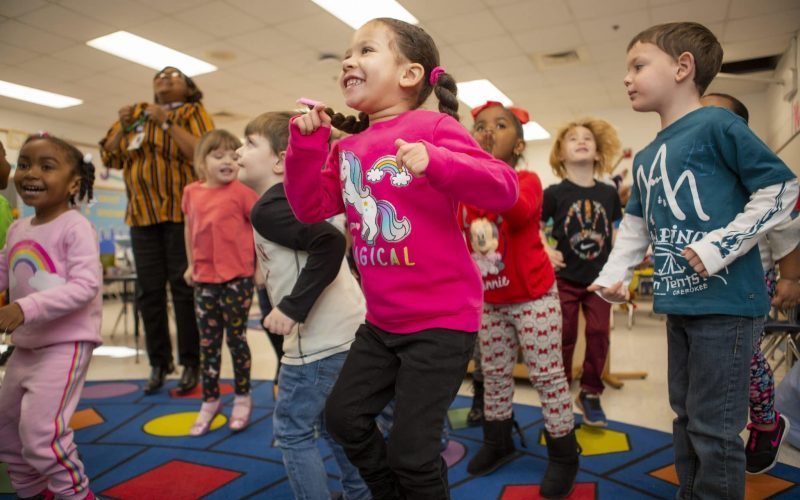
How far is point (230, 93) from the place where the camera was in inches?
339

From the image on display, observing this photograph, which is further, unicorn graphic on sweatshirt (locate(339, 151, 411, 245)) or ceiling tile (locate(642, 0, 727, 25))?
ceiling tile (locate(642, 0, 727, 25))

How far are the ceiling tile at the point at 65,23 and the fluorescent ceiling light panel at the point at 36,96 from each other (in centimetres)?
258

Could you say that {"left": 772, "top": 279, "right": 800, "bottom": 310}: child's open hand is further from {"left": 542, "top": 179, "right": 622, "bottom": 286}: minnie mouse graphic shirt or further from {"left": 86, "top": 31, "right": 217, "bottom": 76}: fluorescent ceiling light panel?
{"left": 86, "top": 31, "right": 217, "bottom": 76}: fluorescent ceiling light panel

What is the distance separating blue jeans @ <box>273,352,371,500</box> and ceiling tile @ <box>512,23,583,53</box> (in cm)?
582

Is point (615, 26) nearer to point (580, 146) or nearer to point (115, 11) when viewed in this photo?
point (580, 146)

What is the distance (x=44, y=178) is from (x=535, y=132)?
10699mm

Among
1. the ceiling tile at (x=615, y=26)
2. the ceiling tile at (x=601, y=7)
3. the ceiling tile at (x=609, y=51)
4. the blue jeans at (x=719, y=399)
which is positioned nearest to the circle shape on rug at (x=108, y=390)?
the blue jeans at (x=719, y=399)

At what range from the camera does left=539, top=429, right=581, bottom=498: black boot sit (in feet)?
5.84

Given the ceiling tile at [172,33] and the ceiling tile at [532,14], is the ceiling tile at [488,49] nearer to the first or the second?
the ceiling tile at [532,14]

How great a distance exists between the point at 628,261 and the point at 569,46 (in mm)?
5964

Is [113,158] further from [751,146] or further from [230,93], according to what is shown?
[230,93]

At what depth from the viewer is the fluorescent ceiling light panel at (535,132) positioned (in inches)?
432

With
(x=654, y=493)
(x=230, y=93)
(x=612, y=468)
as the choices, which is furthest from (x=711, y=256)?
(x=230, y=93)

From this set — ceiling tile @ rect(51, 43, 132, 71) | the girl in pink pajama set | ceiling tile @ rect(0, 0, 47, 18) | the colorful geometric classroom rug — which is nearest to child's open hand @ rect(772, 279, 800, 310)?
the colorful geometric classroom rug
